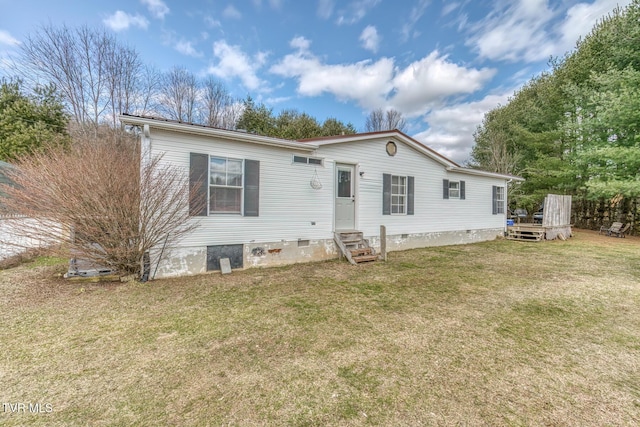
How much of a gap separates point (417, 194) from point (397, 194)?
933 mm

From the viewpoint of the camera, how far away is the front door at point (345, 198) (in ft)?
25.7

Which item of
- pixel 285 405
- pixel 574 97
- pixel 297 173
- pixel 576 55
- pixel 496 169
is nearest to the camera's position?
pixel 285 405

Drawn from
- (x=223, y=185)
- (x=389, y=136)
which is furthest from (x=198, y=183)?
(x=389, y=136)

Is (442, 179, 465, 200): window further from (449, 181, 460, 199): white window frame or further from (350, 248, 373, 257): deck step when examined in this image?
(350, 248, 373, 257): deck step

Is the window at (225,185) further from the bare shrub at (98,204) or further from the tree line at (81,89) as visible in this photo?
the tree line at (81,89)

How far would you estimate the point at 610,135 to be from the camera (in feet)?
43.0

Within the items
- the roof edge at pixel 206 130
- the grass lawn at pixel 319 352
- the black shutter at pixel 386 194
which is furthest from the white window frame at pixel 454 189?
the roof edge at pixel 206 130

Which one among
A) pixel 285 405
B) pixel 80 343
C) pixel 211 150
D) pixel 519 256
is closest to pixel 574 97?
pixel 519 256

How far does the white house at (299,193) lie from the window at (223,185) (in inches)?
0.9

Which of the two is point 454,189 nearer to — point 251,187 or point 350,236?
point 350,236

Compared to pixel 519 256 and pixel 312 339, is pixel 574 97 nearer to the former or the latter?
pixel 519 256

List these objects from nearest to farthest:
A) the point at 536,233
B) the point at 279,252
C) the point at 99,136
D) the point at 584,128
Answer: the point at 279,252 < the point at 536,233 < the point at 584,128 < the point at 99,136

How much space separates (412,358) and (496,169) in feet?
70.6

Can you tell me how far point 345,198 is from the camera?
794 cm
